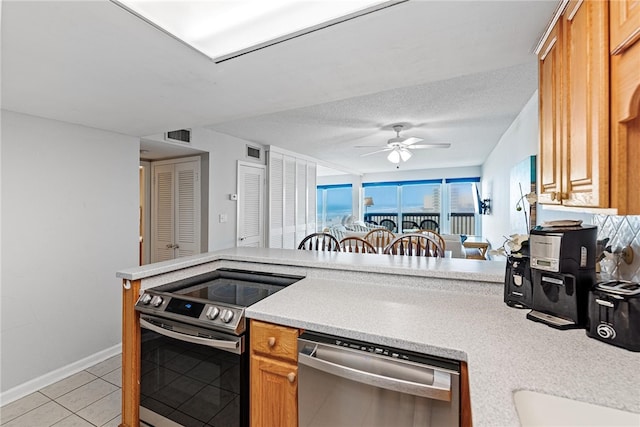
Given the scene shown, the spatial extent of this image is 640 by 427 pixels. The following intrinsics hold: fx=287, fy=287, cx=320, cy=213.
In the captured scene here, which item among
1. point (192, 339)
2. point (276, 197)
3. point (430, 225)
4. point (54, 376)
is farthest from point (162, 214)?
point (430, 225)

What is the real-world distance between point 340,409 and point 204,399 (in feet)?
2.52

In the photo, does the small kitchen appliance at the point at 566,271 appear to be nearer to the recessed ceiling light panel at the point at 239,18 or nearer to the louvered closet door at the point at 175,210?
the recessed ceiling light panel at the point at 239,18

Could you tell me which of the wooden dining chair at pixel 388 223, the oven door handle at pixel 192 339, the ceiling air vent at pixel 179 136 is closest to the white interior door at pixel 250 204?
the ceiling air vent at pixel 179 136

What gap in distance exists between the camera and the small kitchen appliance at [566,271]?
1087 mm

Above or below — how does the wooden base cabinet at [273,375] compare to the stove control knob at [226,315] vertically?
below

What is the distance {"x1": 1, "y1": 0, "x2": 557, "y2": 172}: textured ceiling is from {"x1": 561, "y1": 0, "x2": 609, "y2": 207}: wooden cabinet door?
226 mm

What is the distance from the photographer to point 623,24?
75 centimetres

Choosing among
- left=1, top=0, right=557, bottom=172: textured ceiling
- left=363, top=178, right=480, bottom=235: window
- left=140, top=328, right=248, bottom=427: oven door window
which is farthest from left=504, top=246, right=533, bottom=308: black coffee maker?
left=363, top=178, right=480, bottom=235: window

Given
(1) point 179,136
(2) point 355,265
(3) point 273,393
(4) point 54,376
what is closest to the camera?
(3) point 273,393

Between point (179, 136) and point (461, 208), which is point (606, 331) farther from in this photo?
point (461, 208)

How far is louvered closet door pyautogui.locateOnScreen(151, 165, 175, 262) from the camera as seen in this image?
13.4ft

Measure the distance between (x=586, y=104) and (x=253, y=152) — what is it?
416 centimetres

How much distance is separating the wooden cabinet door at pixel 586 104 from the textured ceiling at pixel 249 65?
0.23m

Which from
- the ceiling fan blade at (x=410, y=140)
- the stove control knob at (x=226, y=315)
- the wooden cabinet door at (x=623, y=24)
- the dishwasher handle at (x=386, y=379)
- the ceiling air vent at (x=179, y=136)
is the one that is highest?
the ceiling fan blade at (x=410, y=140)
